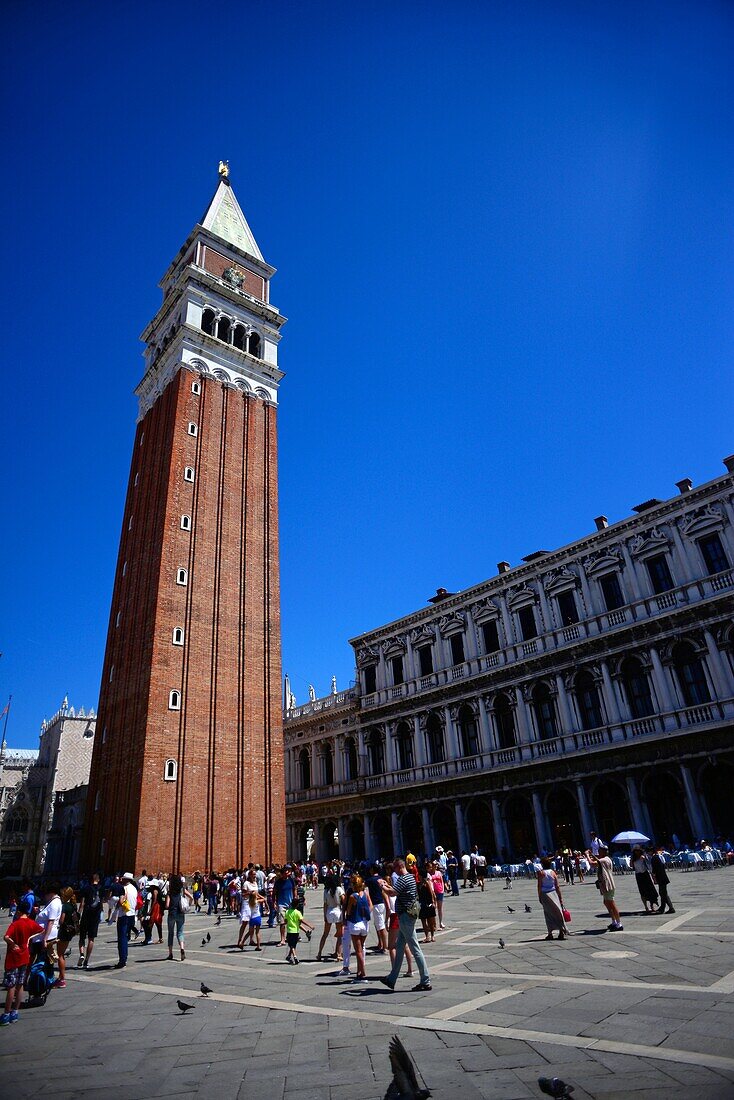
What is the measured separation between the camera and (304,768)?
141 ft

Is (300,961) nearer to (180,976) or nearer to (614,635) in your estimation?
(180,976)

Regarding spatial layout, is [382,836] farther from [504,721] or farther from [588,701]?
[588,701]

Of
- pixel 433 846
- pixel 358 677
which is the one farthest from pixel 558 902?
pixel 358 677

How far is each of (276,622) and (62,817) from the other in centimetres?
2855

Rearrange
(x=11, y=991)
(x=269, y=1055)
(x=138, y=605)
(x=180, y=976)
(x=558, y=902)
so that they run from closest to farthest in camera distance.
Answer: (x=269, y=1055) → (x=11, y=991) → (x=180, y=976) → (x=558, y=902) → (x=138, y=605)

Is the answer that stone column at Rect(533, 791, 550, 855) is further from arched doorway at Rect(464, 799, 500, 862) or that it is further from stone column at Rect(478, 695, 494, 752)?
stone column at Rect(478, 695, 494, 752)

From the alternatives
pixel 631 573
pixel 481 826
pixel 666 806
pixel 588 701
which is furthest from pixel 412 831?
pixel 631 573

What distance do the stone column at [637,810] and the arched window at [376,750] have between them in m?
15.4

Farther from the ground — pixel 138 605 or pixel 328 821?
pixel 138 605

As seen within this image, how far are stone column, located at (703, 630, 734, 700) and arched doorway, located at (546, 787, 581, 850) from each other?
801cm

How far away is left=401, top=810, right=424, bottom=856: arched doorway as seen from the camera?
34375 mm

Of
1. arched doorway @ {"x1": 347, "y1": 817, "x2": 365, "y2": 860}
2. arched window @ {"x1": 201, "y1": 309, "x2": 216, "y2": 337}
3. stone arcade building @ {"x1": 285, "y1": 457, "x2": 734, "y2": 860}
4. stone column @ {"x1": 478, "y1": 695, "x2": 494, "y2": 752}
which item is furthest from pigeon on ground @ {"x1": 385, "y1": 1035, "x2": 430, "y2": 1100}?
arched window @ {"x1": 201, "y1": 309, "x2": 216, "y2": 337}

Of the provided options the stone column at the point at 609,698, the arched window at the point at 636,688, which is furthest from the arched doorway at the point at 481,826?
the arched window at the point at 636,688

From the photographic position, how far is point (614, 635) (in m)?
28.0
